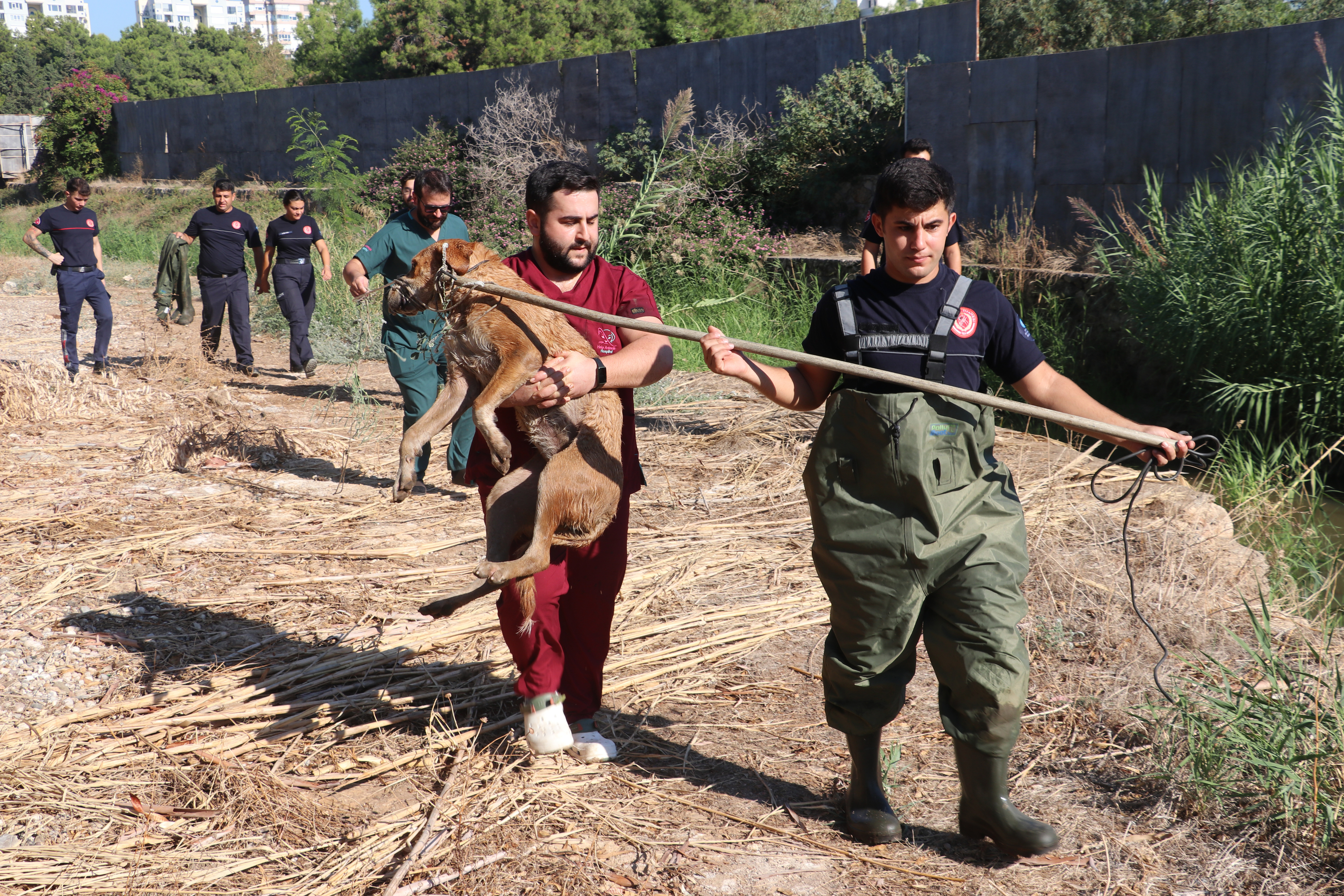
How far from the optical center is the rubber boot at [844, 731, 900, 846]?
300 centimetres

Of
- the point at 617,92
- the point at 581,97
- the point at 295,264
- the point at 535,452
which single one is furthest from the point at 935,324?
the point at 581,97

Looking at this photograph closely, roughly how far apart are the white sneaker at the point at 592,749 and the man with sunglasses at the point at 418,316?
336 centimetres

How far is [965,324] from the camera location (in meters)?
2.81

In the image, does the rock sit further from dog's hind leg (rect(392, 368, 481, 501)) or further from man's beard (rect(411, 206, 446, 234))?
man's beard (rect(411, 206, 446, 234))

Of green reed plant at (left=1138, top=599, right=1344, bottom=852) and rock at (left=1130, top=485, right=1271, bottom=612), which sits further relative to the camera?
rock at (left=1130, top=485, right=1271, bottom=612)

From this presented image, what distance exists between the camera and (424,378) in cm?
673

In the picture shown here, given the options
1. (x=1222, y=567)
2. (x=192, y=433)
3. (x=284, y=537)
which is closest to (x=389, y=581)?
(x=284, y=537)

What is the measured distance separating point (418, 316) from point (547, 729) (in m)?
3.87

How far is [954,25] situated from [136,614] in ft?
44.4

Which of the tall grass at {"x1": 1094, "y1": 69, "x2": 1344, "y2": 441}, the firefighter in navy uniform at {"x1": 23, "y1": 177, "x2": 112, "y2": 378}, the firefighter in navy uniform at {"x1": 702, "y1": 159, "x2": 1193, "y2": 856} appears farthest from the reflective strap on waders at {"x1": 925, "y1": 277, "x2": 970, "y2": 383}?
the firefighter in navy uniform at {"x1": 23, "y1": 177, "x2": 112, "y2": 378}

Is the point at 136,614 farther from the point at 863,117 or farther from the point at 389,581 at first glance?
the point at 863,117

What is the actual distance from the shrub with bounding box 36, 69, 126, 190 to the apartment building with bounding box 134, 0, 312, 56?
154 metres

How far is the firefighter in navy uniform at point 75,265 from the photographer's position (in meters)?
10.5

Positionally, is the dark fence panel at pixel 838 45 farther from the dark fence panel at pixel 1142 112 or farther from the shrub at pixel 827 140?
the dark fence panel at pixel 1142 112
